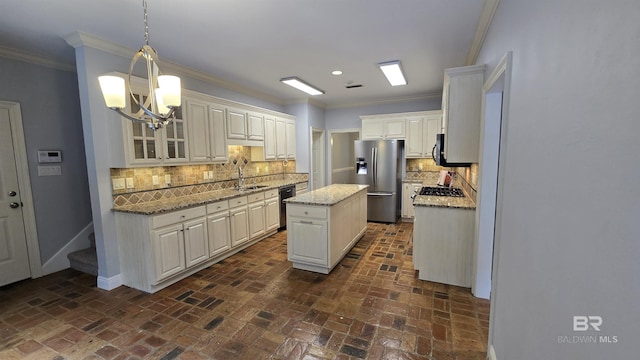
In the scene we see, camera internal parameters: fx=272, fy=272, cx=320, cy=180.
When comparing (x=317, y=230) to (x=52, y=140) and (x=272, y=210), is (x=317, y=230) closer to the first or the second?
(x=272, y=210)

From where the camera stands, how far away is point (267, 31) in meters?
2.75

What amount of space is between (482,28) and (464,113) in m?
0.81

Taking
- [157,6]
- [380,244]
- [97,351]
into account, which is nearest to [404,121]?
[380,244]

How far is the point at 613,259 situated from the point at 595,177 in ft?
0.78

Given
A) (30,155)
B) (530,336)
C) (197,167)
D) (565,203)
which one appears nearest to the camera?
(565,203)

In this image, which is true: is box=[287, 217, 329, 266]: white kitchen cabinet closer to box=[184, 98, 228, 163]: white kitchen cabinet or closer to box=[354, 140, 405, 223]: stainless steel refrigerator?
box=[184, 98, 228, 163]: white kitchen cabinet

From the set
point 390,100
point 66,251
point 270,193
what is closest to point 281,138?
point 270,193

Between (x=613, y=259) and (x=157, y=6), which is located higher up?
(x=157, y=6)

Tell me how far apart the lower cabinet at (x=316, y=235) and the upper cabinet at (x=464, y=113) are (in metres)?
1.50

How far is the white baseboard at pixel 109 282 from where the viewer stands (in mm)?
3031

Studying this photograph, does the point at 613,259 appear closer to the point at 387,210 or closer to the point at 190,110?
the point at 190,110

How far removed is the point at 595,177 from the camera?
2.68ft

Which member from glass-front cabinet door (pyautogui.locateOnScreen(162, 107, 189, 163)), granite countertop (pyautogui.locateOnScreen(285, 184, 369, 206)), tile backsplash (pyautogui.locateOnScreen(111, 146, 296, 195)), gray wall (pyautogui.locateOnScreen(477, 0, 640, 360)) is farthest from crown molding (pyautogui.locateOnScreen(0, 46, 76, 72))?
gray wall (pyautogui.locateOnScreen(477, 0, 640, 360))

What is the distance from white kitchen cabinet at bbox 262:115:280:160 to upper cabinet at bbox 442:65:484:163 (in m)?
3.30
